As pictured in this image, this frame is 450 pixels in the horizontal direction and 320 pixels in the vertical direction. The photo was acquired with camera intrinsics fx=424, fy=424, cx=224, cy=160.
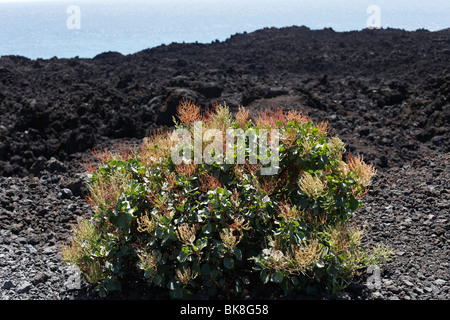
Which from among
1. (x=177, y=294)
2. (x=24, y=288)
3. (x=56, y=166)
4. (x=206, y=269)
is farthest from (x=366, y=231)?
(x=56, y=166)

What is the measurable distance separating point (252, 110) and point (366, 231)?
5.39 m

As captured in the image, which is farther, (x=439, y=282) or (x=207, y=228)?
(x=439, y=282)

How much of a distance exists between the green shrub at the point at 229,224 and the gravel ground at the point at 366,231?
1.30 feet

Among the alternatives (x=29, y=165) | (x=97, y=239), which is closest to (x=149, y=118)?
(x=29, y=165)

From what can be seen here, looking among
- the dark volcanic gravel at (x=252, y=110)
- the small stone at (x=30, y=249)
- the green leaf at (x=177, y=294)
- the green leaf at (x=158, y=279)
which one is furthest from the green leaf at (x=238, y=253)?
the small stone at (x=30, y=249)

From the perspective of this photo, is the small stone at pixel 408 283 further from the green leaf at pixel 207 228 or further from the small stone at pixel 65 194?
the small stone at pixel 65 194

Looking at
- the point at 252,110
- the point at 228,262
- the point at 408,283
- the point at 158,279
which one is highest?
the point at 252,110

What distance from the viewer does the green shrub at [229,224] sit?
3568 mm

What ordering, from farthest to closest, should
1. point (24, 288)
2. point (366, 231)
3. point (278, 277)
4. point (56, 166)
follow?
point (56, 166) < point (366, 231) < point (24, 288) < point (278, 277)

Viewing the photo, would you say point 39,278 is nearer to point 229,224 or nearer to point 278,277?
point 229,224

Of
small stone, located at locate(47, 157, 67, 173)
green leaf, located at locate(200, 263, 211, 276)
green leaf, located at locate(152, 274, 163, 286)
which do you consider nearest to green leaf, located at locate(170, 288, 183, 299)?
green leaf, located at locate(152, 274, 163, 286)

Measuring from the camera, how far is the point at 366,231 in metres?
5.23

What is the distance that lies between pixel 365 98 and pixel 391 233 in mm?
7243

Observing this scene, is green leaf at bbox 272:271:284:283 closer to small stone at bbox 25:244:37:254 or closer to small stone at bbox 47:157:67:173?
small stone at bbox 25:244:37:254
